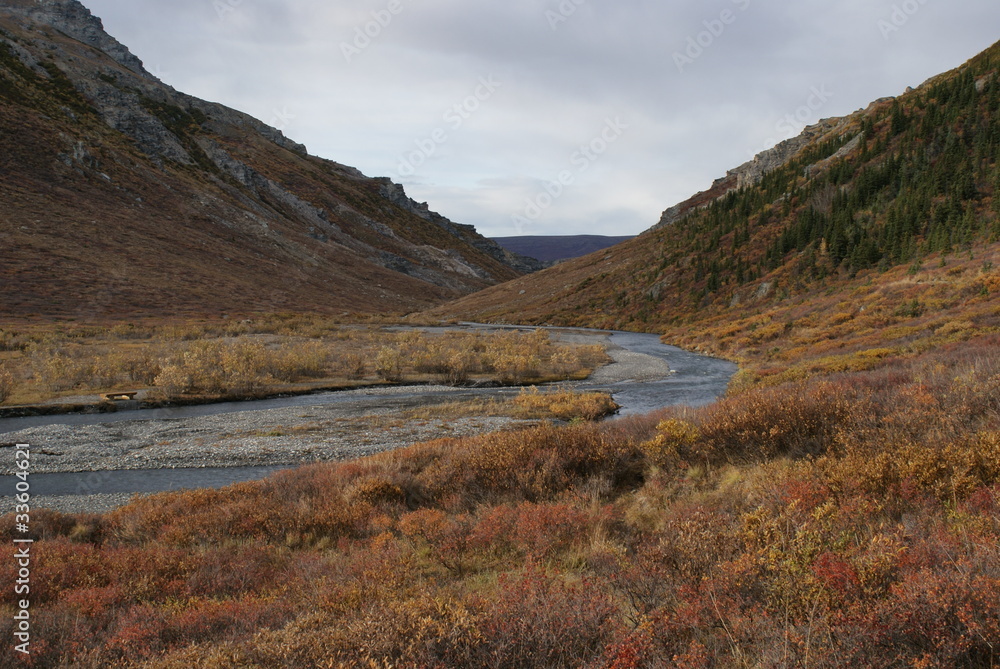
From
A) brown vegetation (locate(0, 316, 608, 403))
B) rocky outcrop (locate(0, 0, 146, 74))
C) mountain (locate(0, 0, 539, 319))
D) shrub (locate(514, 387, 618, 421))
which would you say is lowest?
shrub (locate(514, 387, 618, 421))

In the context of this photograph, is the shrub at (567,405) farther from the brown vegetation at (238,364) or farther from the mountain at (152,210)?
the mountain at (152,210)

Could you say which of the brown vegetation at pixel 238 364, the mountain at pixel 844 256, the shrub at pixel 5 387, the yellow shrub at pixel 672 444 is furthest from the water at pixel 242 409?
the yellow shrub at pixel 672 444

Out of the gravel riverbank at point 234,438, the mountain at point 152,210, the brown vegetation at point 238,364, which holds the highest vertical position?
the mountain at point 152,210

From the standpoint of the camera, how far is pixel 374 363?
35156 millimetres

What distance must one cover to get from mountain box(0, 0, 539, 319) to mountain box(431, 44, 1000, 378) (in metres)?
43.5

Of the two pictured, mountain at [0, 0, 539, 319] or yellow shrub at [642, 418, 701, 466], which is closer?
yellow shrub at [642, 418, 701, 466]

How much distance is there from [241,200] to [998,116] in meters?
141

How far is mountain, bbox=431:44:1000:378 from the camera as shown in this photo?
1141 inches

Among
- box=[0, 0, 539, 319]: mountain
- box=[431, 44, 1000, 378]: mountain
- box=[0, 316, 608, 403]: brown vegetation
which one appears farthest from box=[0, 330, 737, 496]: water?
box=[0, 0, 539, 319]: mountain

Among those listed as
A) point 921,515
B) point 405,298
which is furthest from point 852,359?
point 405,298

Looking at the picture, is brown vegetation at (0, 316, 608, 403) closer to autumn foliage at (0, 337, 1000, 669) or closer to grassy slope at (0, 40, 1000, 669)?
grassy slope at (0, 40, 1000, 669)

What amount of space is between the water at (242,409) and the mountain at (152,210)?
48573mm

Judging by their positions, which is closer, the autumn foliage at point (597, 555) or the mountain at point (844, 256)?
the autumn foliage at point (597, 555)

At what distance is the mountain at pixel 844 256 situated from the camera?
29.0m
